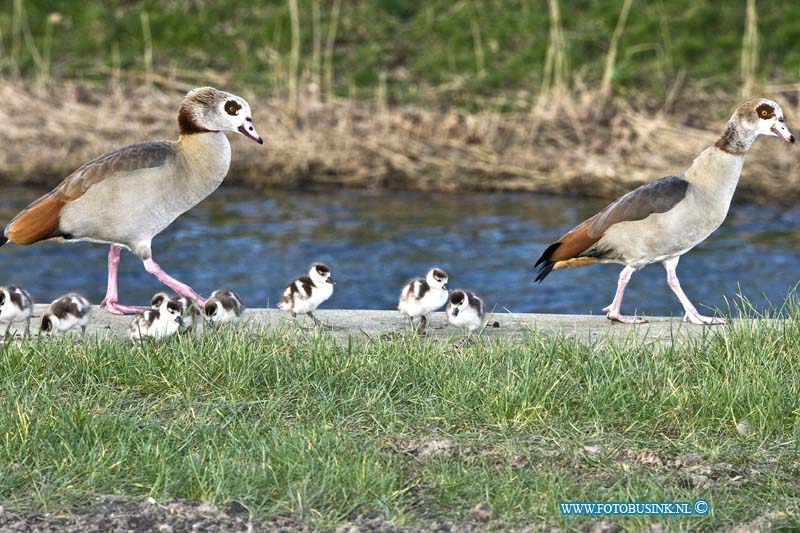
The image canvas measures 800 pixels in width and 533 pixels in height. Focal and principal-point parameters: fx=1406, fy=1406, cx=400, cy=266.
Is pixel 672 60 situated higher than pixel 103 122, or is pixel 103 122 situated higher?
pixel 672 60

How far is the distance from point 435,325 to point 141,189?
2.26 metres

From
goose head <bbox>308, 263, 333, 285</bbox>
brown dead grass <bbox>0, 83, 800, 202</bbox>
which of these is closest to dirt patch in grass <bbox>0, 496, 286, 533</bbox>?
goose head <bbox>308, 263, 333, 285</bbox>

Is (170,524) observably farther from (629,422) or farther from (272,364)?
(629,422)

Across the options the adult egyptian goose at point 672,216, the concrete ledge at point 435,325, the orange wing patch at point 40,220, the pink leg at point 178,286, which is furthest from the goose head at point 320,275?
the orange wing patch at point 40,220

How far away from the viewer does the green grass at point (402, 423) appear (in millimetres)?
5961

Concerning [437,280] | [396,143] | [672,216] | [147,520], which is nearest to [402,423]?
[147,520]

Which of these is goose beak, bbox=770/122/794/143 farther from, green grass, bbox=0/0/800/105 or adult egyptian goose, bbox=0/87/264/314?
green grass, bbox=0/0/800/105

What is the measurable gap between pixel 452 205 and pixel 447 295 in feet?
39.5

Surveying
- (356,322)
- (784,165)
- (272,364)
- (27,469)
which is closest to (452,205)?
(784,165)

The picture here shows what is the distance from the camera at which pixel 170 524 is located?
5.74 meters

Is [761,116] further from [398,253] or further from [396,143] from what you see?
[396,143]

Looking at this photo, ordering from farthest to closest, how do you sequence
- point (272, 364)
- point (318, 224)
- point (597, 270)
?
point (318, 224), point (597, 270), point (272, 364)

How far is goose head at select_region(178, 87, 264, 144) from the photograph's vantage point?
32.8 feet

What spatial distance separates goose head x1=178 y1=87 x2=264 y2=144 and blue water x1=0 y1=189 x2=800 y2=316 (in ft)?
20.0
